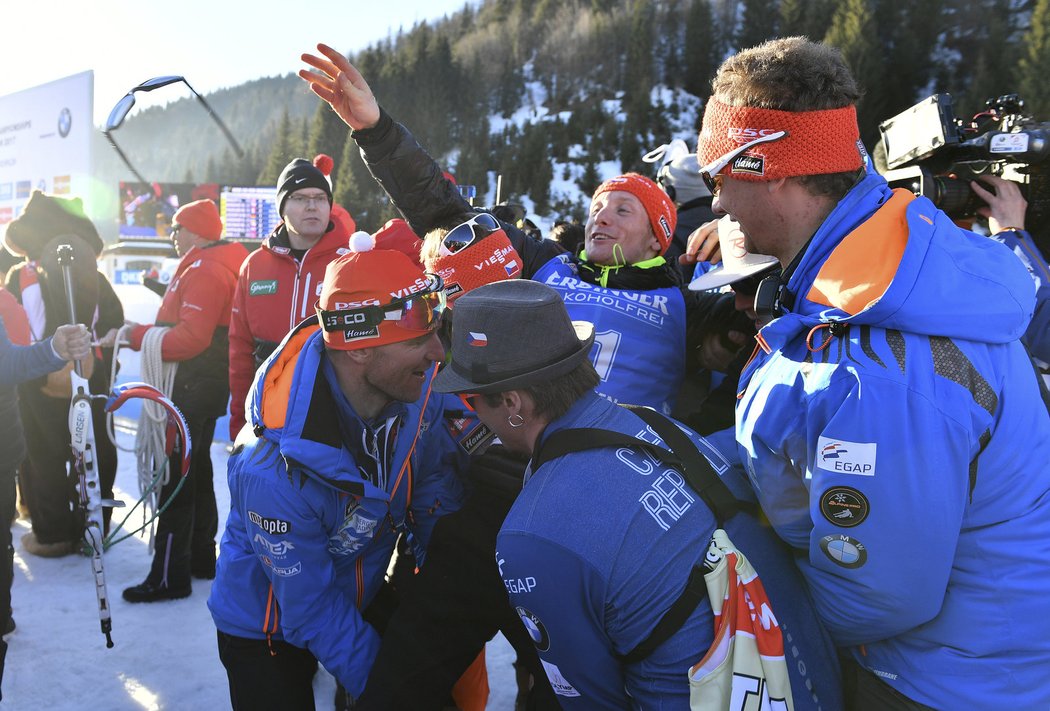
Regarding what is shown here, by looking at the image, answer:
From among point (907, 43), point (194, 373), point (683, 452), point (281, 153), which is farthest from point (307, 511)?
point (281, 153)

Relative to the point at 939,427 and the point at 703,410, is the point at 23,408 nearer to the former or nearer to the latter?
the point at 703,410

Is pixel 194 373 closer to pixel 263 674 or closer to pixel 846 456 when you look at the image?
pixel 263 674

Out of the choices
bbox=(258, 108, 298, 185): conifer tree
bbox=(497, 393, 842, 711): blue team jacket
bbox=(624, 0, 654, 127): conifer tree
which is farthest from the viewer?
bbox=(258, 108, 298, 185): conifer tree

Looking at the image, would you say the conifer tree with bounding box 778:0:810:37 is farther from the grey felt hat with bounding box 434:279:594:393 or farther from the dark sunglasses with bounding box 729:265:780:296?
the grey felt hat with bounding box 434:279:594:393

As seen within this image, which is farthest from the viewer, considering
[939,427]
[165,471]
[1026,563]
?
[165,471]

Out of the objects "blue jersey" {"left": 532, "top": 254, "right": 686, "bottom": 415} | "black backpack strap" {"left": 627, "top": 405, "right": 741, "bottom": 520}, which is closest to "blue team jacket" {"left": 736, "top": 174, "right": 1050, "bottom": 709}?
"black backpack strap" {"left": 627, "top": 405, "right": 741, "bottom": 520}

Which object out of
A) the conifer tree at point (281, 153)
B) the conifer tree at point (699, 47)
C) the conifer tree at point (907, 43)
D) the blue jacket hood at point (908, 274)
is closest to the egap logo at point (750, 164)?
the blue jacket hood at point (908, 274)

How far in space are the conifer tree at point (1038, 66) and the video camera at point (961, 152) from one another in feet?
87.9

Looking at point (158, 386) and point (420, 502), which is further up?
point (420, 502)

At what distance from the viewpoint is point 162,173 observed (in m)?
119

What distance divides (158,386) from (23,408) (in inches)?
38.7

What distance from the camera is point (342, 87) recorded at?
2443 millimetres

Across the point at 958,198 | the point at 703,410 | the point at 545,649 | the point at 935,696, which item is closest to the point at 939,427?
the point at 935,696

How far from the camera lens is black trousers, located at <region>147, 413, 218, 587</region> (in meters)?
3.97
